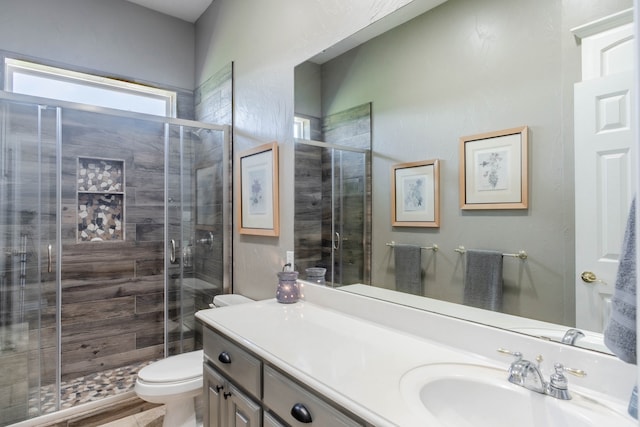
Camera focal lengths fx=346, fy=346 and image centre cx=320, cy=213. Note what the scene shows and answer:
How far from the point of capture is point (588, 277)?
899mm

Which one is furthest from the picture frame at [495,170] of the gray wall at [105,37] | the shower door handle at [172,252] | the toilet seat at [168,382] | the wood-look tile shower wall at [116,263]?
the gray wall at [105,37]

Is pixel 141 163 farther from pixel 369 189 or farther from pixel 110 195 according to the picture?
pixel 369 189

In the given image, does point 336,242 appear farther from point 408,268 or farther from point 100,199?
point 100,199

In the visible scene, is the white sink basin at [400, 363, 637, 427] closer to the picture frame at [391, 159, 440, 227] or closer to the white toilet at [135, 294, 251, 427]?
the picture frame at [391, 159, 440, 227]

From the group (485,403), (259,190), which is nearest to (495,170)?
(485,403)

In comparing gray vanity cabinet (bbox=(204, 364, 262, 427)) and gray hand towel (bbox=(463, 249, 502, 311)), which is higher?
gray hand towel (bbox=(463, 249, 502, 311))

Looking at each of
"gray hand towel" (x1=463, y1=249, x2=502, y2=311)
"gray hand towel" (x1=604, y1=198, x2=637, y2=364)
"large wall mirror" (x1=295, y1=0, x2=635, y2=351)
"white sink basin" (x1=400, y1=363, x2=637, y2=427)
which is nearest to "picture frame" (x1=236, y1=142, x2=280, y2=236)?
"large wall mirror" (x1=295, y1=0, x2=635, y2=351)

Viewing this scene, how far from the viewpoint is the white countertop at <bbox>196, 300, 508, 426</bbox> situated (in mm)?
801

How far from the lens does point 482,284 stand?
1116mm

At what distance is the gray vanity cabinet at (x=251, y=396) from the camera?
2.99ft

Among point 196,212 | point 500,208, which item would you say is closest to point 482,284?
point 500,208

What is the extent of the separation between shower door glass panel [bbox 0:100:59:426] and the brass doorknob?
2873mm

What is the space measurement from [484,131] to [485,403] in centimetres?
79

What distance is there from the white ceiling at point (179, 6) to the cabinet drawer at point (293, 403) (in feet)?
10.1
